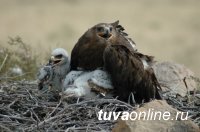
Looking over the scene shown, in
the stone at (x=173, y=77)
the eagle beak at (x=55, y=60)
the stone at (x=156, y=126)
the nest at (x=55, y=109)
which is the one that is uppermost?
the eagle beak at (x=55, y=60)

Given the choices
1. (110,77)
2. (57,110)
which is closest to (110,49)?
(110,77)

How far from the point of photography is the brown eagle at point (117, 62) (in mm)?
8766

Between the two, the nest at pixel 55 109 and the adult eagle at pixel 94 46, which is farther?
the adult eagle at pixel 94 46

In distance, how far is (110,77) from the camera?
348 inches

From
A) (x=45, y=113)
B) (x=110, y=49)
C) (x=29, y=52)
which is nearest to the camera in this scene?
(x=45, y=113)

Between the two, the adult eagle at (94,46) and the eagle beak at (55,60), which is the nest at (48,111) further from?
the adult eagle at (94,46)

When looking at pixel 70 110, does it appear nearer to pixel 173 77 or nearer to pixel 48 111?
pixel 48 111

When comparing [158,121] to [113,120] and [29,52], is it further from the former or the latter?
[29,52]

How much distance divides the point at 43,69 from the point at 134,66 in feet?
3.21

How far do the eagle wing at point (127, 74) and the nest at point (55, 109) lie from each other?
26 centimetres

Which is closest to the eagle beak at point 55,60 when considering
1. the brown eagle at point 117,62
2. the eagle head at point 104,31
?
the brown eagle at point 117,62

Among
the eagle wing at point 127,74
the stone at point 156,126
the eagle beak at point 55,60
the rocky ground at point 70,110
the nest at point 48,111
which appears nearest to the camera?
the stone at point 156,126

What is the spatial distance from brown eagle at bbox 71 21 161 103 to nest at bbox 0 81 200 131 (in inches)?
11.8

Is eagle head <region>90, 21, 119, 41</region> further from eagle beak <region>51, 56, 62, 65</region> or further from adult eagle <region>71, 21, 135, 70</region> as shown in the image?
eagle beak <region>51, 56, 62, 65</region>
